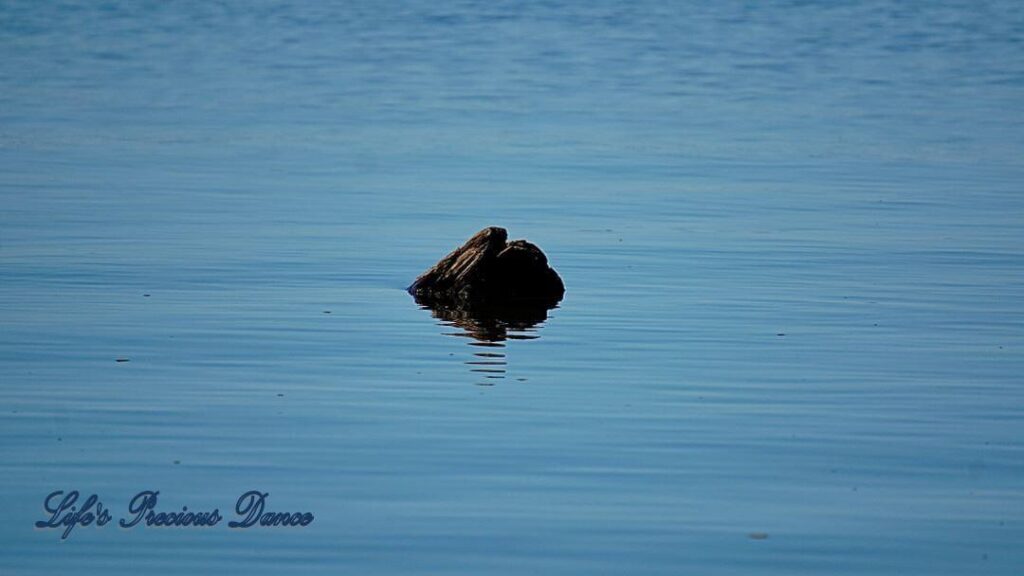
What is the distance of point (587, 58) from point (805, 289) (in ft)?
105

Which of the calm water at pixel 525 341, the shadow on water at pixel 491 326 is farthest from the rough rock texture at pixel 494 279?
the calm water at pixel 525 341

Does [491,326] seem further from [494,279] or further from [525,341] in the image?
[494,279]

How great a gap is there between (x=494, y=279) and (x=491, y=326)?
109 centimetres

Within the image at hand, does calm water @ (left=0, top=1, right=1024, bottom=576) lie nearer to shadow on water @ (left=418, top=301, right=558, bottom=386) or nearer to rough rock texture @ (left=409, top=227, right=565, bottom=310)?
shadow on water @ (left=418, top=301, right=558, bottom=386)

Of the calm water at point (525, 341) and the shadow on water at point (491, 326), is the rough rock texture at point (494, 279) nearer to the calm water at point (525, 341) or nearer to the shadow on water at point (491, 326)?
the shadow on water at point (491, 326)

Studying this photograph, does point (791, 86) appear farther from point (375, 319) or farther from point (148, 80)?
point (375, 319)

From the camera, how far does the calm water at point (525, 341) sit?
8469mm

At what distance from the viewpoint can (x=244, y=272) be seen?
51.5 feet

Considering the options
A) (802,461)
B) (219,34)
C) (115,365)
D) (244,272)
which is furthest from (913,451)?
(219,34)

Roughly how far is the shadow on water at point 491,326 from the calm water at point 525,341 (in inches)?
2.3

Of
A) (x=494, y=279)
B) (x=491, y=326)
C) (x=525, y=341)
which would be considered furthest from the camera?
(x=494, y=279)

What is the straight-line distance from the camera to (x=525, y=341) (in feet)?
42.2

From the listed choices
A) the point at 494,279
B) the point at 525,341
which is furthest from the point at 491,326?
the point at 494,279

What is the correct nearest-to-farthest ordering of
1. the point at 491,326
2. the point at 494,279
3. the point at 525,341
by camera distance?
the point at 525,341, the point at 491,326, the point at 494,279
